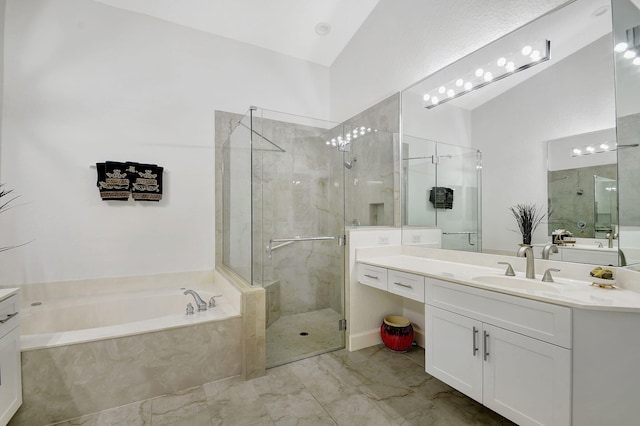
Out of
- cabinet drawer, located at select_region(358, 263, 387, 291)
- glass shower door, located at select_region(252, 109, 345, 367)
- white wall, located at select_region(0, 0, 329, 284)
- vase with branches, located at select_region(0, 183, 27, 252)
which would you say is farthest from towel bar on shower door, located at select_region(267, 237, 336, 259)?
vase with branches, located at select_region(0, 183, 27, 252)

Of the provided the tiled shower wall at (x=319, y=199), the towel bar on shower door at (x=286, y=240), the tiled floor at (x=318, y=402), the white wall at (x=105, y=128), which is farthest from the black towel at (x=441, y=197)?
the white wall at (x=105, y=128)

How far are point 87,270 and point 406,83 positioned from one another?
3474 millimetres

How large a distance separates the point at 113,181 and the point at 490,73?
10.9ft

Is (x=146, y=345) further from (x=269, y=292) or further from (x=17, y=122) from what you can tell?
(x=17, y=122)

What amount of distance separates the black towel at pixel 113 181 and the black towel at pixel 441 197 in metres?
2.87

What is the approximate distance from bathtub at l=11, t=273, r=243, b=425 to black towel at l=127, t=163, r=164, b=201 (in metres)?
0.88

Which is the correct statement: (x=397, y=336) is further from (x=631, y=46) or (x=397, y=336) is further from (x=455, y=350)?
(x=631, y=46)

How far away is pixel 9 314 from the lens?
60.0 inches

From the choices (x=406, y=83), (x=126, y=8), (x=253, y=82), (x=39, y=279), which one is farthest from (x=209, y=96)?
(x=39, y=279)

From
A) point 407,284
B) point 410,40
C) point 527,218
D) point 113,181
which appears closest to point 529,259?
point 527,218

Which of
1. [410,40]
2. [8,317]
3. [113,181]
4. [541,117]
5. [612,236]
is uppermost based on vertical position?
[410,40]

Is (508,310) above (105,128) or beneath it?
beneath

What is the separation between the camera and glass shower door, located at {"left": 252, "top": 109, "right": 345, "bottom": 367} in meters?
2.66

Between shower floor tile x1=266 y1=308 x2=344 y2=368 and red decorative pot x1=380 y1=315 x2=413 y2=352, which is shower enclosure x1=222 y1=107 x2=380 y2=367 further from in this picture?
red decorative pot x1=380 y1=315 x2=413 y2=352
